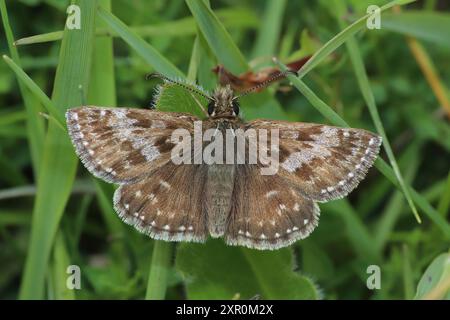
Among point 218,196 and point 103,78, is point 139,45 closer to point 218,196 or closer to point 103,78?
point 103,78

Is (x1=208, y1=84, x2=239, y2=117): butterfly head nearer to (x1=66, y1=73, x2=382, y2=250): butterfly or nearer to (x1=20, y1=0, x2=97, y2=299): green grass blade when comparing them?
(x1=66, y1=73, x2=382, y2=250): butterfly

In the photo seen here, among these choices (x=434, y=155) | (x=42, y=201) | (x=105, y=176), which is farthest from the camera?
(x=434, y=155)

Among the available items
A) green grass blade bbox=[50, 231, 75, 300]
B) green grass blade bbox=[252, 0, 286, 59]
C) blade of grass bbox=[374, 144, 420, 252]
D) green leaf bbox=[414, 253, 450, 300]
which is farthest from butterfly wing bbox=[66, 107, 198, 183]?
blade of grass bbox=[374, 144, 420, 252]

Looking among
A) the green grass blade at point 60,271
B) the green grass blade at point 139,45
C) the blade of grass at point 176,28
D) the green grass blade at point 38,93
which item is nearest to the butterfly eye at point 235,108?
the green grass blade at point 139,45

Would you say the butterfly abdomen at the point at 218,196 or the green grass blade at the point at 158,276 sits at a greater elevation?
the butterfly abdomen at the point at 218,196

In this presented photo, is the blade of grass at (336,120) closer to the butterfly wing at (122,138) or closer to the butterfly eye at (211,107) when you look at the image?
the butterfly eye at (211,107)

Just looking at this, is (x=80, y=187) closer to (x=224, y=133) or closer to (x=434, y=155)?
(x=224, y=133)

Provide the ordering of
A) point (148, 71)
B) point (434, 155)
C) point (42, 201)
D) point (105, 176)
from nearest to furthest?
point (105, 176) < point (42, 201) < point (148, 71) < point (434, 155)
